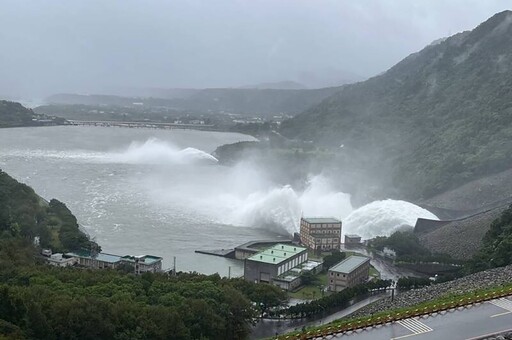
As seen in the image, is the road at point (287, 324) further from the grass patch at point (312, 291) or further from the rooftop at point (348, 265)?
the rooftop at point (348, 265)

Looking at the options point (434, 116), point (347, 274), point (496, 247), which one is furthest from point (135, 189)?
point (434, 116)

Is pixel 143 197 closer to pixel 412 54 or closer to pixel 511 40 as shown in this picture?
pixel 511 40

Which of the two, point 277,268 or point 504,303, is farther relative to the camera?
point 277,268

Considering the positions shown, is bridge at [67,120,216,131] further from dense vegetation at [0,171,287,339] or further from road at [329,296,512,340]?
road at [329,296,512,340]

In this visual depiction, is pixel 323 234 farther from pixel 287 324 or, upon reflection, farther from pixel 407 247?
pixel 287 324

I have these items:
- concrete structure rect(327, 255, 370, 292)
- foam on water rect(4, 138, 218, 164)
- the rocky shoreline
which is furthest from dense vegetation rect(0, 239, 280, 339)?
foam on water rect(4, 138, 218, 164)
